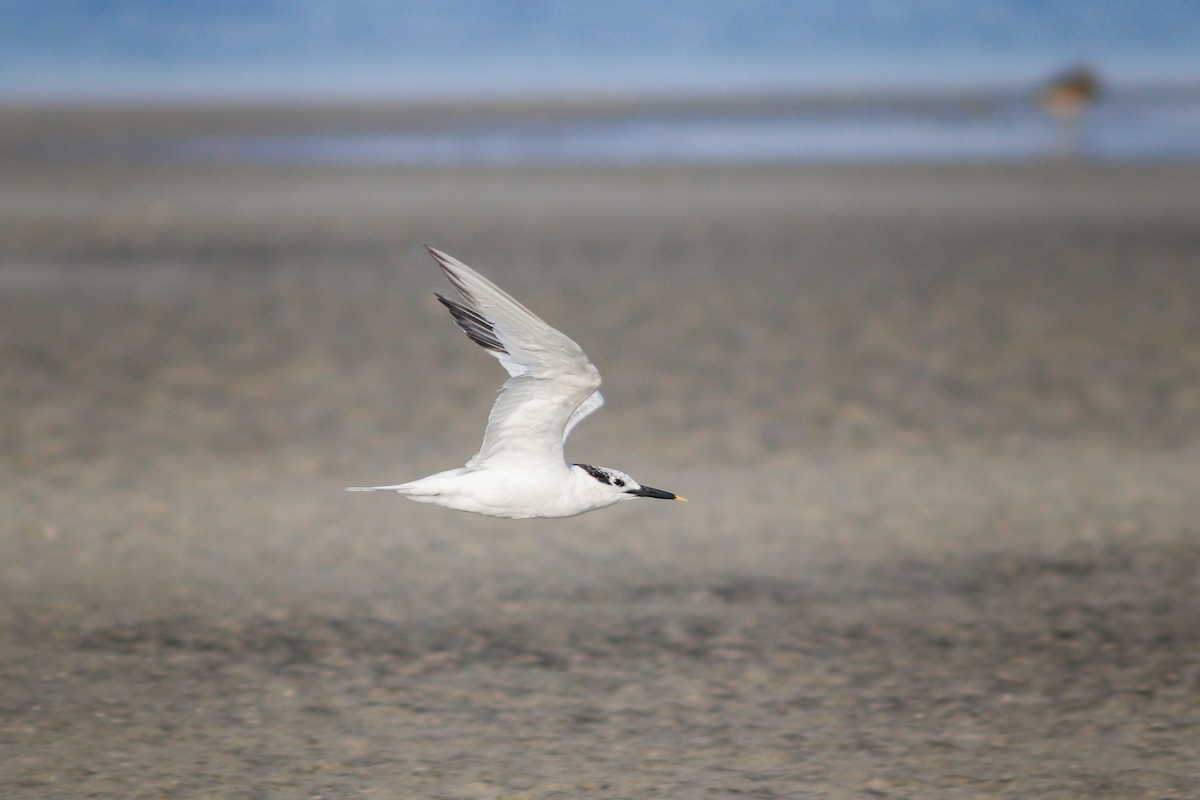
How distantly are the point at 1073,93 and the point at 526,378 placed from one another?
51709 mm

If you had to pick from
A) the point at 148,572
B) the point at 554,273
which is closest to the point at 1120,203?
the point at 554,273

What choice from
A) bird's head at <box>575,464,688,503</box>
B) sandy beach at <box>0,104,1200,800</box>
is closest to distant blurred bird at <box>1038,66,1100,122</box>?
sandy beach at <box>0,104,1200,800</box>

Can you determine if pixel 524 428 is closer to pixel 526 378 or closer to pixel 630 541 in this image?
pixel 526 378

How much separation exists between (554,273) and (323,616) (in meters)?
11.3

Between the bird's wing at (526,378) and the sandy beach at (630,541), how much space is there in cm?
169

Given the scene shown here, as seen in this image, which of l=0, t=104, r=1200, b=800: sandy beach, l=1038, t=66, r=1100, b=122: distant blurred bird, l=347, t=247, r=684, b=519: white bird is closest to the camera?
l=347, t=247, r=684, b=519: white bird

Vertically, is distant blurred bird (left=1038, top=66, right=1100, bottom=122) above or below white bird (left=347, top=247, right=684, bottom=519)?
above

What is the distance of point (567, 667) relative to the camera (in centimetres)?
741

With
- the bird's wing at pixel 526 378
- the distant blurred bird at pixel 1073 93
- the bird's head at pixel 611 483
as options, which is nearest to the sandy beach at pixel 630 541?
the bird's head at pixel 611 483

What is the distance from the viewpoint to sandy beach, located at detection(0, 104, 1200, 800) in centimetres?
645

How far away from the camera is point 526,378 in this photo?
5.05 metres

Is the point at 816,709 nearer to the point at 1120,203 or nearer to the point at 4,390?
the point at 4,390

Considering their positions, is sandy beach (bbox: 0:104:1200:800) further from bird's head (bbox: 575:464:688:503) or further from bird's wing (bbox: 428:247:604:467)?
bird's wing (bbox: 428:247:604:467)

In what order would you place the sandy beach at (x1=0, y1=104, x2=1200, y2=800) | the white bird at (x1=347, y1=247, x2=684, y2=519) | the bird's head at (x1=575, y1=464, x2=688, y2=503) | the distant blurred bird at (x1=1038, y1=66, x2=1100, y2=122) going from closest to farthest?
1. the white bird at (x1=347, y1=247, x2=684, y2=519)
2. the bird's head at (x1=575, y1=464, x2=688, y2=503)
3. the sandy beach at (x1=0, y1=104, x2=1200, y2=800)
4. the distant blurred bird at (x1=1038, y1=66, x2=1100, y2=122)
